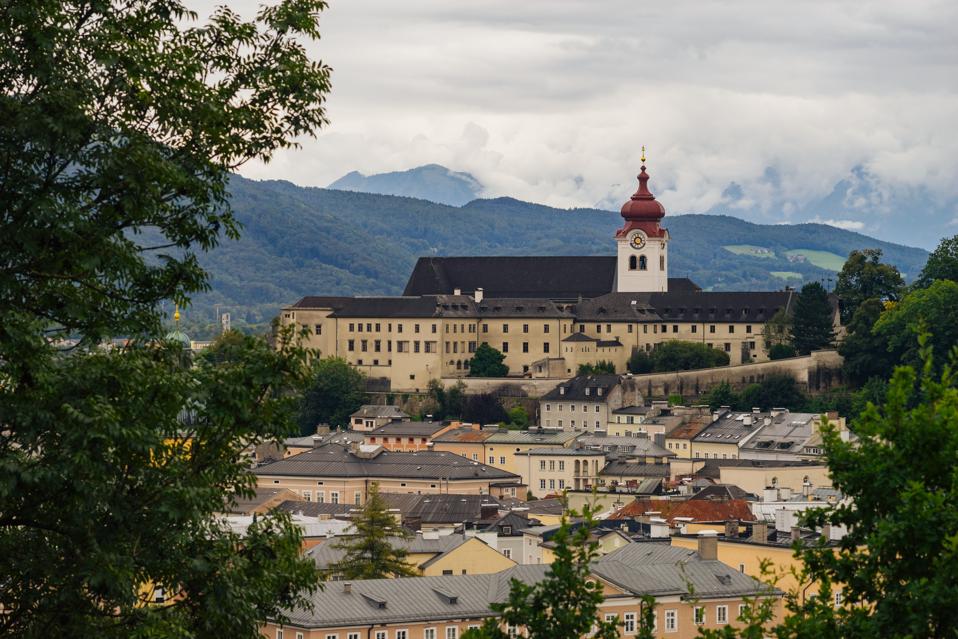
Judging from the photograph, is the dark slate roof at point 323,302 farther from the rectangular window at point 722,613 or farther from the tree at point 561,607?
the tree at point 561,607

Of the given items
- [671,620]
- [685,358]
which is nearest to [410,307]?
[685,358]

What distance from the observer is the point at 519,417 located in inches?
4624

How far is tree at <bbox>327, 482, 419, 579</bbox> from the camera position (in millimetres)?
57500

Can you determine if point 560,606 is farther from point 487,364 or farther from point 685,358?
point 487,364

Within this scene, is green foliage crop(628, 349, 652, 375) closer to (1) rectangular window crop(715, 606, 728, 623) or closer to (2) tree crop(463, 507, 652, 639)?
(1) rectangular window crop(715, 606, 728, 623)

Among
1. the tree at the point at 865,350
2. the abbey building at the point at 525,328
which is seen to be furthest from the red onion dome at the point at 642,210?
the tree at the point at 865,350

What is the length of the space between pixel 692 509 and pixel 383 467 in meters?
25.1

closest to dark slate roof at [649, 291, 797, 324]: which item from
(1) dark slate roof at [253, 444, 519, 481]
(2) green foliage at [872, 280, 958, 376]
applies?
(2) green foliage at [872, 280, 958, 376]

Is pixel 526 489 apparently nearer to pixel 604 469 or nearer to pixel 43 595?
pixel 604 469

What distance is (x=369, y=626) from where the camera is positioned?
47.9 m

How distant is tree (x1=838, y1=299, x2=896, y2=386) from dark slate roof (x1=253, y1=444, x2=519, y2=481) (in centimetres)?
2355

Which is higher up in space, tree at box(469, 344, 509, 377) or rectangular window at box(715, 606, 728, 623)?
tree at box(469, 344, 509, 377)

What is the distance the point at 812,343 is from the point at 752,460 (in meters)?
24.5

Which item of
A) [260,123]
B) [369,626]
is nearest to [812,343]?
[369,626]
